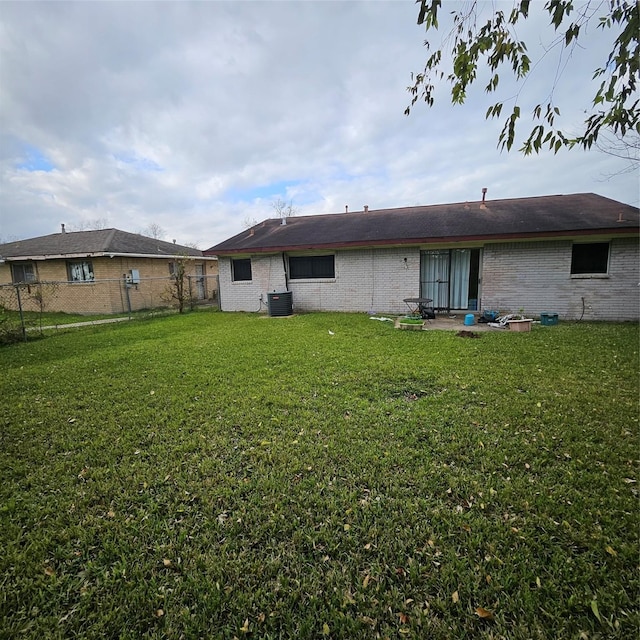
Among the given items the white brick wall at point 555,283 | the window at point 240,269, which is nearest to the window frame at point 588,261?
the white brick wall at point 555,283

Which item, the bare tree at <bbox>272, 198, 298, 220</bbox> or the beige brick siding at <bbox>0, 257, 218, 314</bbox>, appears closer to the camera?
the beige brick siding at <bbox>0, 257, 218, 314</bbox>

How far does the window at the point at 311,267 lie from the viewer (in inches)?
495

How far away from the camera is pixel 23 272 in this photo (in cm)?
1664

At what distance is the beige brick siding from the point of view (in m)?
14.6

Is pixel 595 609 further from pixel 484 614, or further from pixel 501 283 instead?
pixel 501 283

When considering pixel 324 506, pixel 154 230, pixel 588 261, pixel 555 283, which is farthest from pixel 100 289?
pixel 154 230

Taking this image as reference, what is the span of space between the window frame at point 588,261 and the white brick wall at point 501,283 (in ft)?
0.45

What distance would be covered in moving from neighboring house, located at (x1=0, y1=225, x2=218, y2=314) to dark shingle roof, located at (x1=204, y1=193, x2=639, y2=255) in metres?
4.58

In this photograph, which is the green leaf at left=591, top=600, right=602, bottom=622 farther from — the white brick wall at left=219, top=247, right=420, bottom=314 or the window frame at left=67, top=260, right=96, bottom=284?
the window frame at left=67, top=260, right=96, bottom=284

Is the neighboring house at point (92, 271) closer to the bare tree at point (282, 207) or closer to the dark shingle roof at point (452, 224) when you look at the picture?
the dark shingle roof at point (452, 224)

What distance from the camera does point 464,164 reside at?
42.8 feet

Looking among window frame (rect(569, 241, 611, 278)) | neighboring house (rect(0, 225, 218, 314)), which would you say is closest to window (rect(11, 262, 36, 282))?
neighboring house (rect(0, 225, 218, 314))

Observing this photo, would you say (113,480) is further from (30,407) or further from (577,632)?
(577,632)

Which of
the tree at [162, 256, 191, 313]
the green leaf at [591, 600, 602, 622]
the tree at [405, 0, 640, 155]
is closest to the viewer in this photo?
the green leaf at [591, 600, 602, 622]
